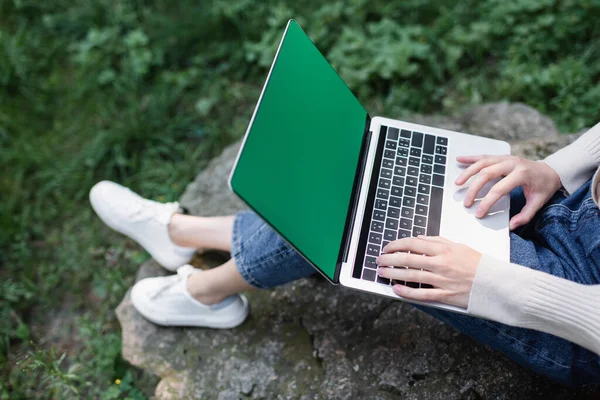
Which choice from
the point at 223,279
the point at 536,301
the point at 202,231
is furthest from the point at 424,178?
the point at 202,231

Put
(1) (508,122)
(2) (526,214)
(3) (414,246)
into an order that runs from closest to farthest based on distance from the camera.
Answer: (3) (414,246), (2) (526,214), (1) (508,122)

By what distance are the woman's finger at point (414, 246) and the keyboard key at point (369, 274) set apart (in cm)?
7

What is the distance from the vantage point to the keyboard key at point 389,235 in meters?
1.44

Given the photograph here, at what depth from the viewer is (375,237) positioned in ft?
4.70

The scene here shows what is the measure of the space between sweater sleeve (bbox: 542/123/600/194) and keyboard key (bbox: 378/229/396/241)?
1.61ft

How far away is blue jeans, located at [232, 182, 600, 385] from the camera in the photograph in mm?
1301

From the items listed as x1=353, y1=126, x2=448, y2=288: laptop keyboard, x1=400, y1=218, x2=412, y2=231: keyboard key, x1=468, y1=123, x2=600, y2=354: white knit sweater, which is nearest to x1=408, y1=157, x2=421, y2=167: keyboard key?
x1=353, y1=126, x2=448, y2=288: laptop keyboard

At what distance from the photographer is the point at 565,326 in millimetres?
1207

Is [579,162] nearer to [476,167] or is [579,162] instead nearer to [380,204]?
[476,167]

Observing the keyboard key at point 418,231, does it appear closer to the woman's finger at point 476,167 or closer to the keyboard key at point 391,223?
the keyboard key at point 391,223

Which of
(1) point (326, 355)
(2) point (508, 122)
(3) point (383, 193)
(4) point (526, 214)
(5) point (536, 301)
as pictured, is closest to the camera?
(5) point (536, 301)

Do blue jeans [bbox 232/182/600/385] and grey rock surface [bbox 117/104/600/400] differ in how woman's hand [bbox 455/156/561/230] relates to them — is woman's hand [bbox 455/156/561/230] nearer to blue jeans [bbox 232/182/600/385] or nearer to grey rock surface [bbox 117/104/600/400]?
blue jeans [bbox 232/182/600/385]

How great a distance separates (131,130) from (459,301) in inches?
78.4

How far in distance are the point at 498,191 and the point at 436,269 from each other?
0.99 ft
